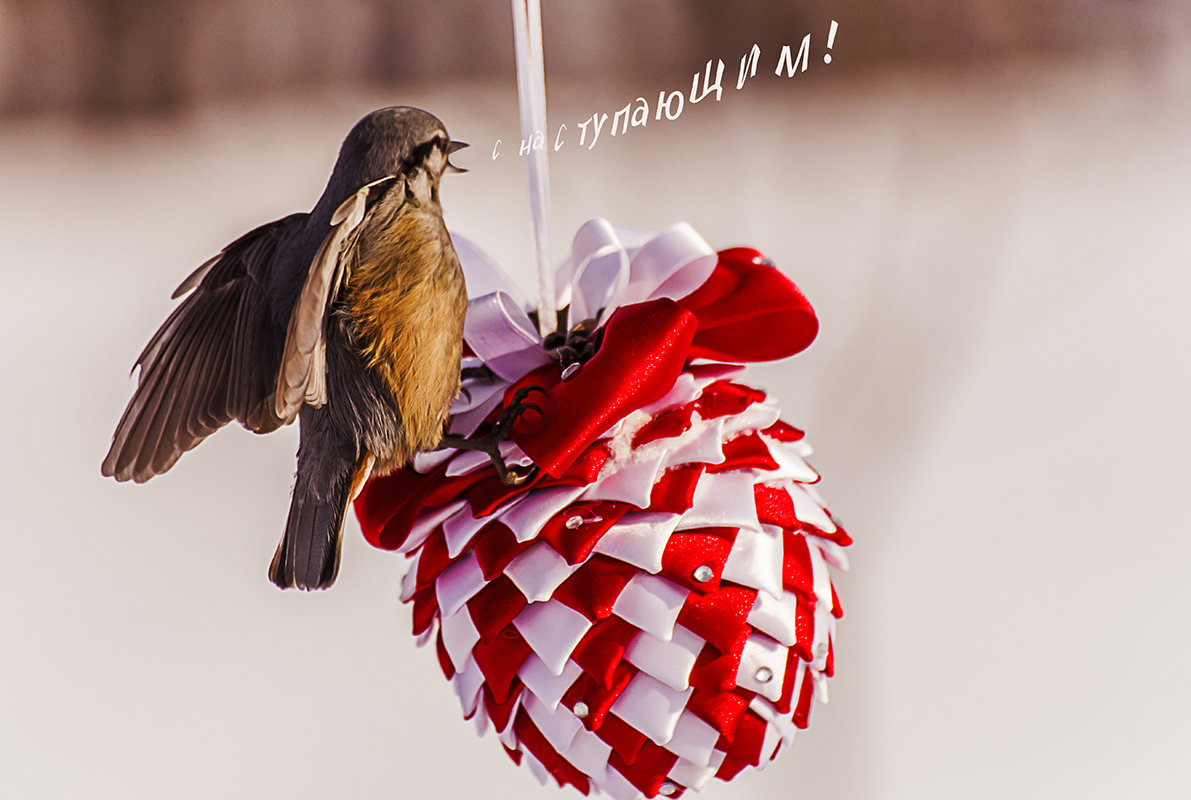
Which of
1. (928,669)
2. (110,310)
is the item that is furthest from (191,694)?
(928,669)

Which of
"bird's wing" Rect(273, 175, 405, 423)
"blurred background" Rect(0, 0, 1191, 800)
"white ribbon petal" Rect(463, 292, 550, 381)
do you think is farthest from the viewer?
"blurred background" Rect(0, 0, 1191, 800)

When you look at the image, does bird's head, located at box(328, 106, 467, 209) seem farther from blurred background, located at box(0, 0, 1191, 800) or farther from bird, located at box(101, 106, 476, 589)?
blurred background, located at box(0, 0, 1191, 800)

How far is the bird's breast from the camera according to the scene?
0.95 feet

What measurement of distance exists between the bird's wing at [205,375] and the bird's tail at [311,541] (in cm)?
3

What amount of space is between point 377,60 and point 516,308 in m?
0.47

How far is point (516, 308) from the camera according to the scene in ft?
1.23

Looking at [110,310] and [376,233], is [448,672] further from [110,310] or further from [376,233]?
[110,310]

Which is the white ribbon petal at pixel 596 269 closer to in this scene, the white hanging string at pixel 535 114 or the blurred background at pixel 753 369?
the white hanging string at pixel 535 114

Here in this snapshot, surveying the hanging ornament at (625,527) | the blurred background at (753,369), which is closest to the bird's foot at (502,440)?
the hanging ornament at (625,527)

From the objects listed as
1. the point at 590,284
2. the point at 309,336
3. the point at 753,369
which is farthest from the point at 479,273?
the point at 753,369

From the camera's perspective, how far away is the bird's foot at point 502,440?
1.13 ft

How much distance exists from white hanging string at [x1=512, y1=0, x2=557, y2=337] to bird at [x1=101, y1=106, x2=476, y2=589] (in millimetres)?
49

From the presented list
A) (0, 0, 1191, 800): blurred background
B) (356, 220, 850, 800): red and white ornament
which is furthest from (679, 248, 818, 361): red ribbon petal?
(0, 0, 1191, 800): blurred background

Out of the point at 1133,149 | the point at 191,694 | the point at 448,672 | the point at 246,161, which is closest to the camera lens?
the point at 448,672
